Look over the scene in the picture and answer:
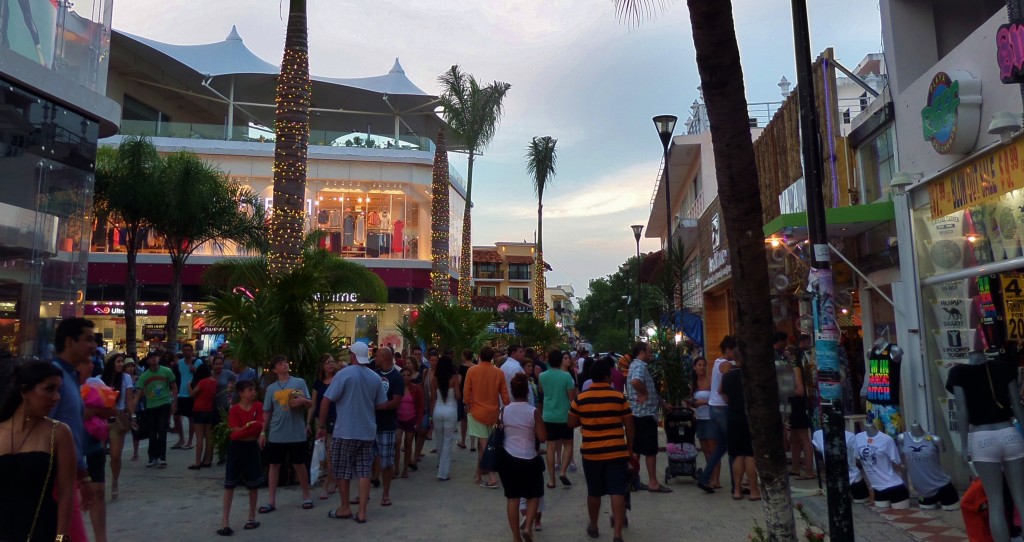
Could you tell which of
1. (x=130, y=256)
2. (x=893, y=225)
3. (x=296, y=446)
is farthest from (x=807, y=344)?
(x=130, y=256)

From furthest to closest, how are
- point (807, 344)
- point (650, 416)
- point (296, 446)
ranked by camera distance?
point (807, 344) → point (650, 416) → point (296, 446)

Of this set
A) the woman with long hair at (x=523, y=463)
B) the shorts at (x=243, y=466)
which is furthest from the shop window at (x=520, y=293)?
the woman with long hair at (x=523, y=463)

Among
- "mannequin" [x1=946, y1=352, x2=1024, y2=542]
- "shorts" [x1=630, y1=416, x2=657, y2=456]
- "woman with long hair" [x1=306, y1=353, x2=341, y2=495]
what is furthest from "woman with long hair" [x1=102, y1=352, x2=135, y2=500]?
"mannequin" [x1=946, y1=352, x2=1024, y2=542]

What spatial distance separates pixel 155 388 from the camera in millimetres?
10266

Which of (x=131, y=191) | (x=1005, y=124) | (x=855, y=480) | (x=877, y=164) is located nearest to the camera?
(x=1005, y=124)

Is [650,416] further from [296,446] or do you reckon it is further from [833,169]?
[833,169]

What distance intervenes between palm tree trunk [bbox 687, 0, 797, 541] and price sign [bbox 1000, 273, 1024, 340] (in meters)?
4.68

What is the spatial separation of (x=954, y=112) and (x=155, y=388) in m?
11.5

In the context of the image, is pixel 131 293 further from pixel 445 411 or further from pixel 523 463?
pixel 523 463

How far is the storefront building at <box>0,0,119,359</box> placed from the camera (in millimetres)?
8977

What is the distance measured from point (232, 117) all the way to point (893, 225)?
3597cm

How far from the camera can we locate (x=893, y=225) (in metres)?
9.93

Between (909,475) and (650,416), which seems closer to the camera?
(909,475)

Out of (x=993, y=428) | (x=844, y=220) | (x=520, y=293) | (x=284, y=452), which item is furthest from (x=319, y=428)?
(x=520, y=293)
